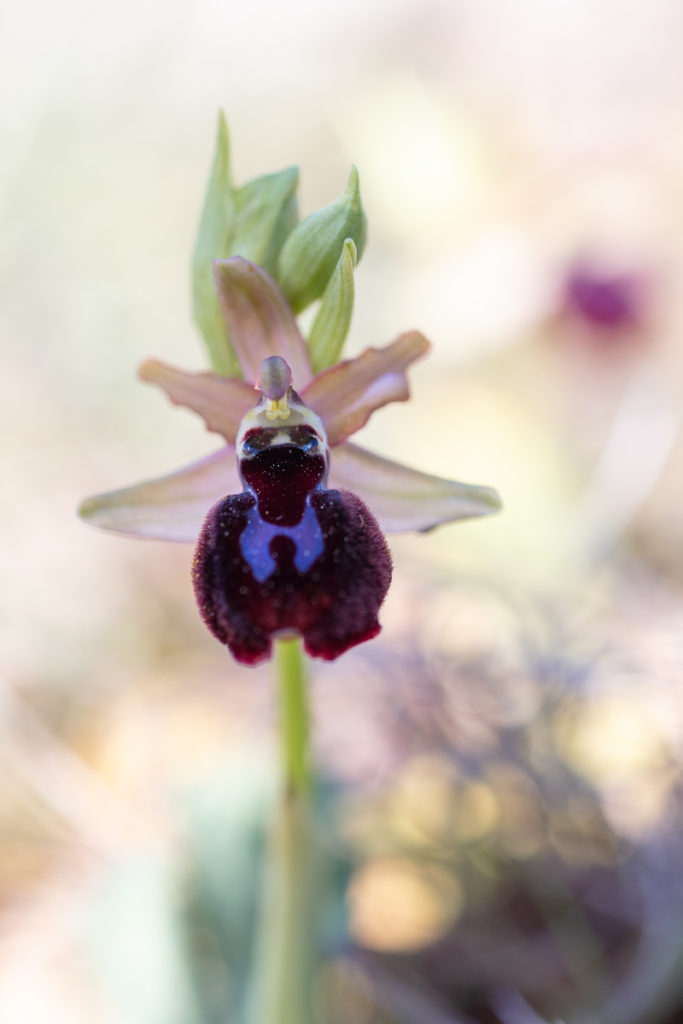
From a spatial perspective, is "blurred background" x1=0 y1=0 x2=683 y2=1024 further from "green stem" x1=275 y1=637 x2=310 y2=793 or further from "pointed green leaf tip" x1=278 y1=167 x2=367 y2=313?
"pointed green leaf tip" x1=278 y1=167 x2=367 y2=313

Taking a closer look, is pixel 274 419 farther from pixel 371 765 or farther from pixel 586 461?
pixel 586 461

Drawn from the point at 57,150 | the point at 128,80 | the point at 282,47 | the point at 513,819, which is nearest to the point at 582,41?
the point at 282,47

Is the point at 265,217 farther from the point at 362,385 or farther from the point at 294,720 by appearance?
the point at 294,720

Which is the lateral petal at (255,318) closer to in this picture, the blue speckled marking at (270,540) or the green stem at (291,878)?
the blue speckled marking at (270,540)

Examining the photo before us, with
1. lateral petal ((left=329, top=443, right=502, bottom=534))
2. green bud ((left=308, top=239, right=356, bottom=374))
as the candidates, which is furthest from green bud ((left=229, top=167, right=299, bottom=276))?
lateral petal ((left=329, top=443, right=502, bottom=534))

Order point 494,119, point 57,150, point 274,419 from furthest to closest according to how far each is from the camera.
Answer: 1. point 494,119
2. point 57,150
3. point 274,419
